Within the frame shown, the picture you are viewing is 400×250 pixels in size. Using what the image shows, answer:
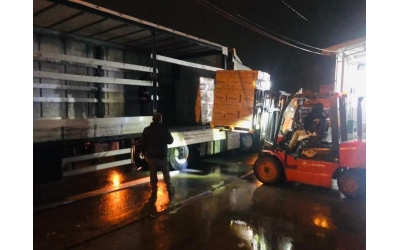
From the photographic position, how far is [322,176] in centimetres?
639

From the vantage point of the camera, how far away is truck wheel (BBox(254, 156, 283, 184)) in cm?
700

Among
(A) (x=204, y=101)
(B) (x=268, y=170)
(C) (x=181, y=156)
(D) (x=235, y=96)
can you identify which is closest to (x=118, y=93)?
(A) (x=204, y=101)

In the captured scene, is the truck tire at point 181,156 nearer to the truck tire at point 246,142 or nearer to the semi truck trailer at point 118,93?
the semi truck trailer at point 118,93

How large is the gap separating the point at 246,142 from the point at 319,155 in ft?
18.0

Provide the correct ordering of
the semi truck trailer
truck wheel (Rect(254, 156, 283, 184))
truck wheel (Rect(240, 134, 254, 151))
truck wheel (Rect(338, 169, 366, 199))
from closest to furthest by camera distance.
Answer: truck wheel (Rect(338, 169, 366, 199)) < the semi truck trailer < truck wheel (Rect(254, 156, 283, 184)) < truck wheel (Rect(240, 134, 254, 151))

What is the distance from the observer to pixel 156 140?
600 cm

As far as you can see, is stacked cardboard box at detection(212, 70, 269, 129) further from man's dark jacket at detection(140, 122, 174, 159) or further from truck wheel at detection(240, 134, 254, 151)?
truck wheel at detection(240, 134, 254, 151)

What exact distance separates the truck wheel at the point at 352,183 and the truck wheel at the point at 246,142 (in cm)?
569

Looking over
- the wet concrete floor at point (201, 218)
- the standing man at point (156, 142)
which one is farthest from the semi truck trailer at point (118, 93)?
the standing man at point (156, 142)

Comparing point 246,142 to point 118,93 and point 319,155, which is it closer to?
point 118,93

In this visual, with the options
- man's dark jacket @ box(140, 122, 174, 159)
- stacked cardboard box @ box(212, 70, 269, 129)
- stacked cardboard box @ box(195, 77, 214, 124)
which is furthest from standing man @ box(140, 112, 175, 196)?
stacked cardboard box @ box(195, 77, 214, 124)

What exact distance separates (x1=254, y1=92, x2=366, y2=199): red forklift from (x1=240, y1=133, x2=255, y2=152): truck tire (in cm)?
421

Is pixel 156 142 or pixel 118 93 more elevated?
pixel 118 93

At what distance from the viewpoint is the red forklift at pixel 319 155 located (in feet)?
19.9
